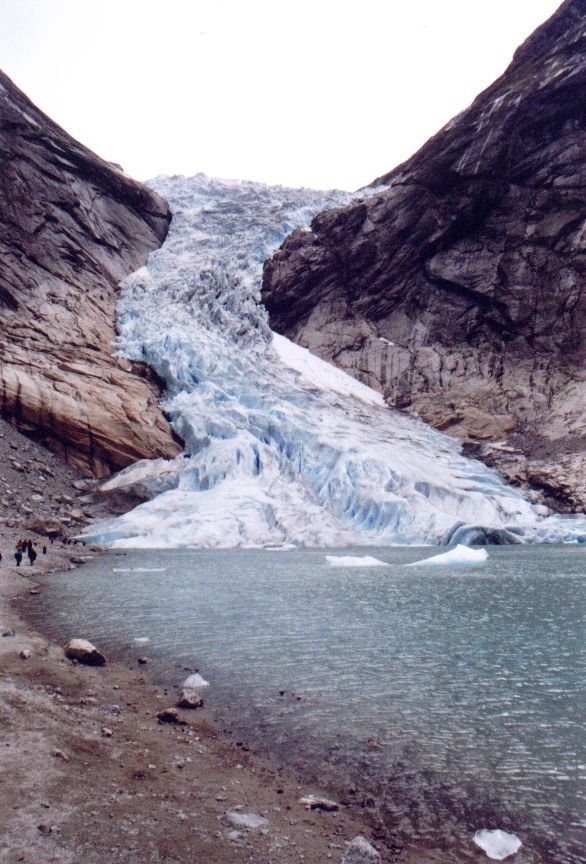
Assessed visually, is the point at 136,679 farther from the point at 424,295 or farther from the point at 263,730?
the point at 424,295

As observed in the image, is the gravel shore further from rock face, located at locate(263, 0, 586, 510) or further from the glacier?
rock face, located at locate(263, 0, 586, 510)

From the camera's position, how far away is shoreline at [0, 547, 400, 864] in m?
3.89

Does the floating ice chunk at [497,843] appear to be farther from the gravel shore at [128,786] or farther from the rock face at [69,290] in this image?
the rock face at [69,290]

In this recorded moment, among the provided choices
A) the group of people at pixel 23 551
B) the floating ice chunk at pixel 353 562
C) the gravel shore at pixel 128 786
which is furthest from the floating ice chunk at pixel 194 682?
the floating ice chunk at pixel 353 562

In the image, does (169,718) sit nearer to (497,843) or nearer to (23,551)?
(497,843)

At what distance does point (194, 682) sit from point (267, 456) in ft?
74.5

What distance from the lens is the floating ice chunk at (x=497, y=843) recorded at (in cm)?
414

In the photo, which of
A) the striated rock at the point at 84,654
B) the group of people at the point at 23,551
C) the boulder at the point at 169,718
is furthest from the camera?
the group of people at the point at 23,551

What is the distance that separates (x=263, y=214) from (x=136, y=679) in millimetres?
48940

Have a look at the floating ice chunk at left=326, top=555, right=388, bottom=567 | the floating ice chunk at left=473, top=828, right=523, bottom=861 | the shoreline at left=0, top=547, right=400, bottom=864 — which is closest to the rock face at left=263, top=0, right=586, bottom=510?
the floating ice chunk at left=326, top=555, right=388, bottom=567

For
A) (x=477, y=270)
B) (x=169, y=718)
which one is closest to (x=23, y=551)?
(x=169, y=718)

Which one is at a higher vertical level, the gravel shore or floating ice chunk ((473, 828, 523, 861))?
floating ice chunk ((473, 828, 523, 861))

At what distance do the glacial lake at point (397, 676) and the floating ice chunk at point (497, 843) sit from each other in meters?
0.06

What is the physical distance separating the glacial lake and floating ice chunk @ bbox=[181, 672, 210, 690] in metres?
0.16
